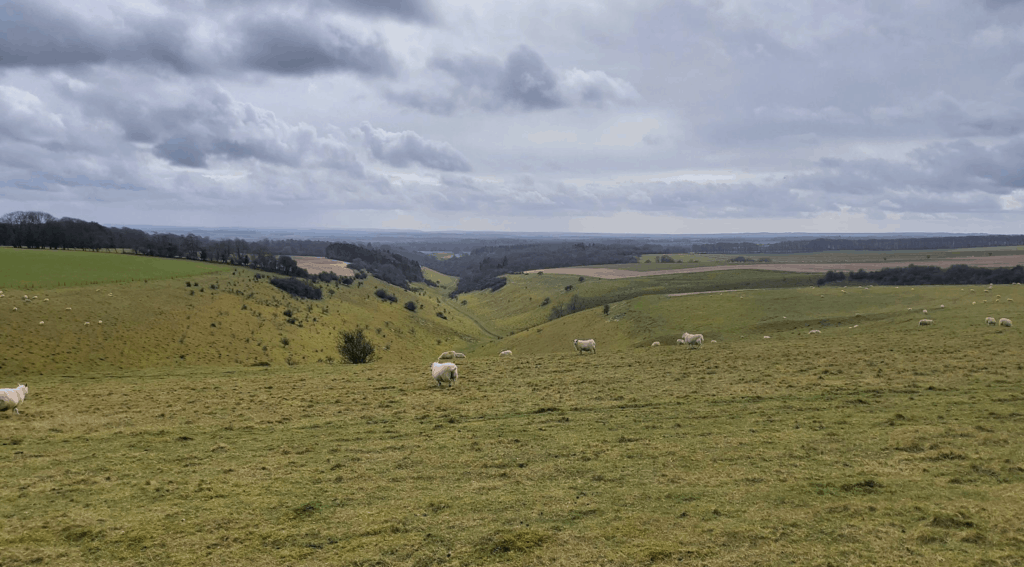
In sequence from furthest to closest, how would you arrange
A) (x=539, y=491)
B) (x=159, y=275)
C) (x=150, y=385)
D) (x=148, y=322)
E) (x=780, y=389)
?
(x=159, y=275)
(x=148, y=322)
(x=150, y=385)
(x=780, y=389)
(x=539, y=491)

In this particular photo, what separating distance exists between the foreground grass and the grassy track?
46000 mm

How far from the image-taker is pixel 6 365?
3155 cm

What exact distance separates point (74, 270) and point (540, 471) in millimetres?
76159

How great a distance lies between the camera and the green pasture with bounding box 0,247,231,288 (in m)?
53.9

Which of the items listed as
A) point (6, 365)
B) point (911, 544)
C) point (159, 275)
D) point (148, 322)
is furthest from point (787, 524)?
point (159, 275)

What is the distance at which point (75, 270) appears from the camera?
6316 centimetres

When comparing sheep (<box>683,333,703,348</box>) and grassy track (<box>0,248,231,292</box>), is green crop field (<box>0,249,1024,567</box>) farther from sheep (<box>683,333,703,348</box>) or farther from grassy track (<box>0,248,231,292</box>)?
grassy track (<box>0,248,231,292</box>)

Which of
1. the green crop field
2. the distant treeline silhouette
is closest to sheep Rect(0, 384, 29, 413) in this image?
the green crop field

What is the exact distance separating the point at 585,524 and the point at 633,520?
0.87 meters

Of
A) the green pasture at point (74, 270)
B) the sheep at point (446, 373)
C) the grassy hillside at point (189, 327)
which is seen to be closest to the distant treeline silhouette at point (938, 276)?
the grassy hillside at point (189, 327)

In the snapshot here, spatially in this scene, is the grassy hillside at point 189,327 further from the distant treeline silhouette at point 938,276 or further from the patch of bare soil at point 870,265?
the distant treeline silhouette at point 938,276

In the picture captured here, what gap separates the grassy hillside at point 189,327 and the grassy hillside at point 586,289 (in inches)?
689

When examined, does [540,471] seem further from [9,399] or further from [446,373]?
[9,399]

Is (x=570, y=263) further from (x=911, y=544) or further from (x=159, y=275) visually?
(x=911, y=544)
